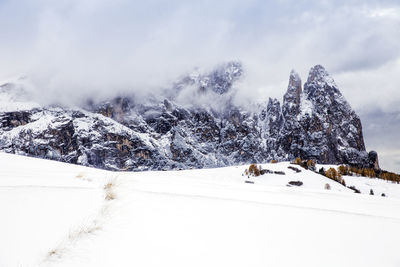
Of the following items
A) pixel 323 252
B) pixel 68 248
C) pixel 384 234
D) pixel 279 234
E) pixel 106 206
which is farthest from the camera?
pixel 106 206

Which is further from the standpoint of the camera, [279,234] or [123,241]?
[279,234]

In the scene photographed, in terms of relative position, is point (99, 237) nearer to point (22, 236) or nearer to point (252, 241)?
point (22, 236)

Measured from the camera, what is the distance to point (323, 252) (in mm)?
2299

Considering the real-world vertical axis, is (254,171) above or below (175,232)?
below

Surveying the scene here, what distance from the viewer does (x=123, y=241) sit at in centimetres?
234

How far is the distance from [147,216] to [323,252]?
216 centimetres

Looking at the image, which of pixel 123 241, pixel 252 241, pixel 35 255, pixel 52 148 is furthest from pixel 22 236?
pixel 52 148

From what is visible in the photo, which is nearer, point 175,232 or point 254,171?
point 175,232

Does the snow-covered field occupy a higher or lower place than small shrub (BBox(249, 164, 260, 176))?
higher

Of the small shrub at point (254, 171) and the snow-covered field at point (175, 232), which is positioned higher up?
the snow-covered field at point (175, 232)

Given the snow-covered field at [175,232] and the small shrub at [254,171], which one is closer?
the snow-covered field at [175,232]

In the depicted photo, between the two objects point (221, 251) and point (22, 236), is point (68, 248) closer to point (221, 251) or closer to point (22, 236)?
point (22, 236)

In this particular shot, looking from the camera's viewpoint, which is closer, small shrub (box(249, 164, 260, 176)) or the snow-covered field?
the snow-covered field

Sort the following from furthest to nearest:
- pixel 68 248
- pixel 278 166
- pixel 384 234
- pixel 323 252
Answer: pixel 278 166 < pixel 384 234 < pixel 323 252 < pixel 68 248
